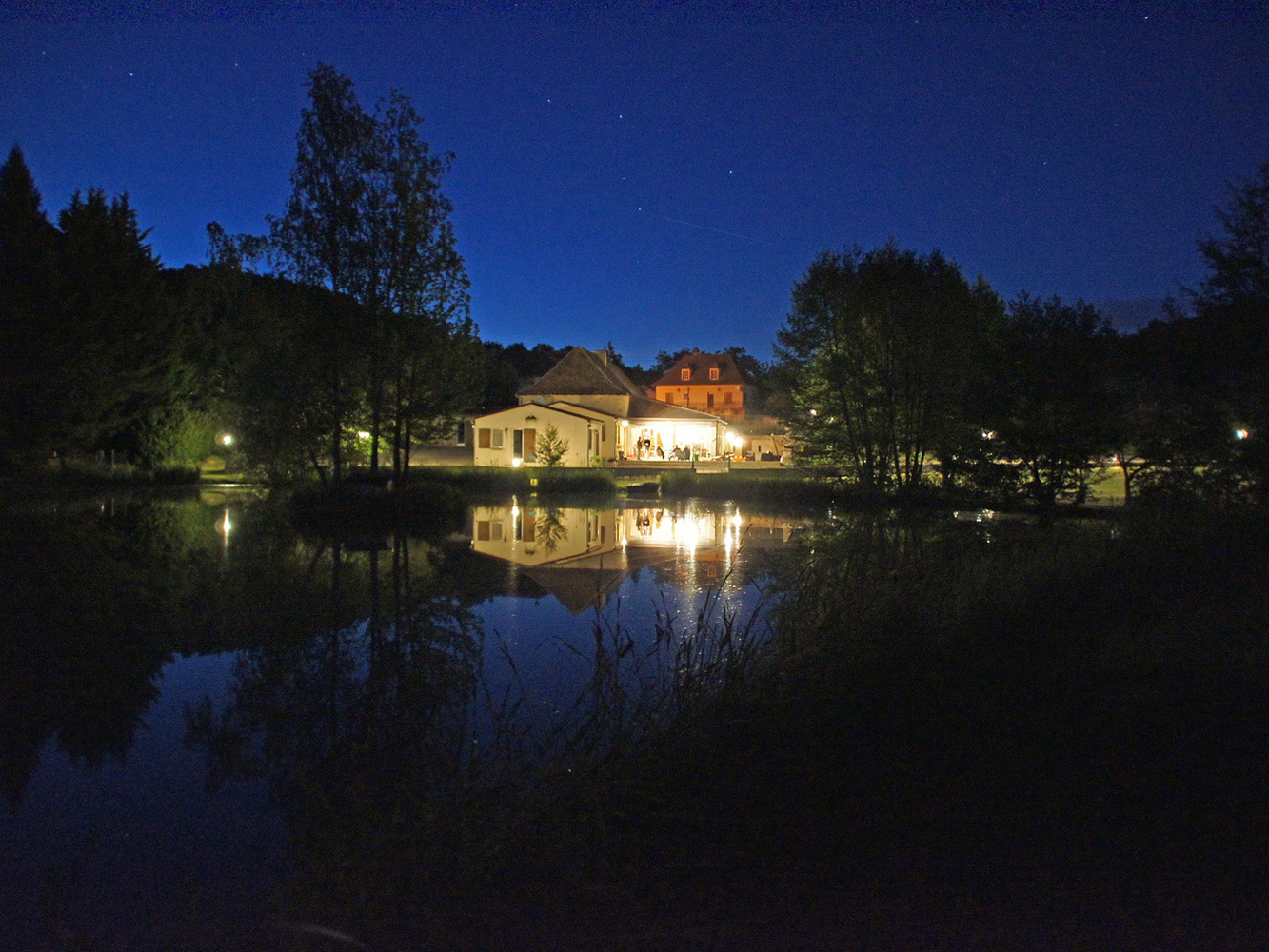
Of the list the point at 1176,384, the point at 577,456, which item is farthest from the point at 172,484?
the point at 1176,384

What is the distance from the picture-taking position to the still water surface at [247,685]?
4234 millimetres

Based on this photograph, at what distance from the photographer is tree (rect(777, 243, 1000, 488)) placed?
90.7 ft

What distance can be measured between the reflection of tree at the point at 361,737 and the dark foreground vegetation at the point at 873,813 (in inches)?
1.3

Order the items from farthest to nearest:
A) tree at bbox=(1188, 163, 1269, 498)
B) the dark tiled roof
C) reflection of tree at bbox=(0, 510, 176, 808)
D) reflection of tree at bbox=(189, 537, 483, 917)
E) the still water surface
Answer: the dark tiled roof, tree at bbox=(1188, 163, 1269, 498), reflection of tree at bbox=(0, 510, 176, 808), the still water surface, reflection of tree at bbox=(189, 537, 483, 917)

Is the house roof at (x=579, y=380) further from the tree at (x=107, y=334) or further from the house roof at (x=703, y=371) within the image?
the tree at (x=107, y=334)

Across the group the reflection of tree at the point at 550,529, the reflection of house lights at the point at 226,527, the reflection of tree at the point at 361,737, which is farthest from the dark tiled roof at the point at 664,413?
the reflection of tree at the point at 361,737

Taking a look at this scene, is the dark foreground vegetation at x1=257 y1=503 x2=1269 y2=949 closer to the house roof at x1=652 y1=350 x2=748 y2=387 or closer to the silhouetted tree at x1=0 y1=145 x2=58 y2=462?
the silhouetted tree at x1=0 y1=145 x2=58 y2=462

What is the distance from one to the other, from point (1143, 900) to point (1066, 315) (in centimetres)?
2383

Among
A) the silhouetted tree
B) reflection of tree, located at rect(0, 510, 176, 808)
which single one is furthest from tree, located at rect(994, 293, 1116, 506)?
the silhouetted tree

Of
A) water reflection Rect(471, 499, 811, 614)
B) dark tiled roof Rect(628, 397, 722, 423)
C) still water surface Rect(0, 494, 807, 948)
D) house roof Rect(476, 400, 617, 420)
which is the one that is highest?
dark tiled roof Rect(628, 397, 722, 423)

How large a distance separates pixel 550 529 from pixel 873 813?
56.3ft

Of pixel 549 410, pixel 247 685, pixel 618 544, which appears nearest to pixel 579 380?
pixel 549 410

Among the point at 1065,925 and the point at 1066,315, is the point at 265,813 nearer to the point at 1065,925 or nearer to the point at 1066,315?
the point at 1065,925

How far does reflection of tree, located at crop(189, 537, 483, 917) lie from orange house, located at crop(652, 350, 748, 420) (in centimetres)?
6329
